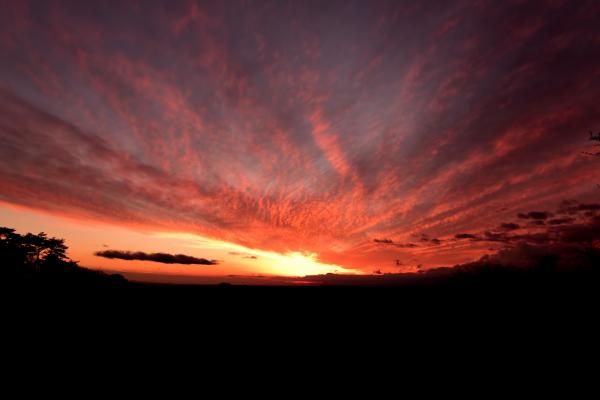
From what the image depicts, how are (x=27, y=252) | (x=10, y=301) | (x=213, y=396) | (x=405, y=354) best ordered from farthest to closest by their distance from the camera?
1. (x=27, y=252)
2. (x=10, y=301)
3. (x=405, y=354)
4. (x=213, y=396)

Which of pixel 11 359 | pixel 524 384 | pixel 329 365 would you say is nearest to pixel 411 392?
pixel 329 365

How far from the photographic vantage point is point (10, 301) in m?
20.0

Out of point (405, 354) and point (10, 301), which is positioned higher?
point (10, 301)

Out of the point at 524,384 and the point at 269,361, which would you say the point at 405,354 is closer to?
the point at 524,384

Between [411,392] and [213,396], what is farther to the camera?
[411,392]

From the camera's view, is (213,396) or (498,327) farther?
(498,327)

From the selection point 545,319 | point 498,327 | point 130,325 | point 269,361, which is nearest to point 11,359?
point 130,325

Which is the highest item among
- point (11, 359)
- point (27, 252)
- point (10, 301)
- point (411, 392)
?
point (27, 252)

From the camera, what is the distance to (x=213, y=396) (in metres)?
8.06

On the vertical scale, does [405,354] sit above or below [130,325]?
below

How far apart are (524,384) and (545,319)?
1612cm

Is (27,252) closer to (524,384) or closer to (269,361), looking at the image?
(269,361)

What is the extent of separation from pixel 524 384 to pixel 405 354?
4.23 meters

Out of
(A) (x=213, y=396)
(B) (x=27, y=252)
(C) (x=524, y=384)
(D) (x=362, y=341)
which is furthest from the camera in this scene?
(B) (x=27, y=252)
